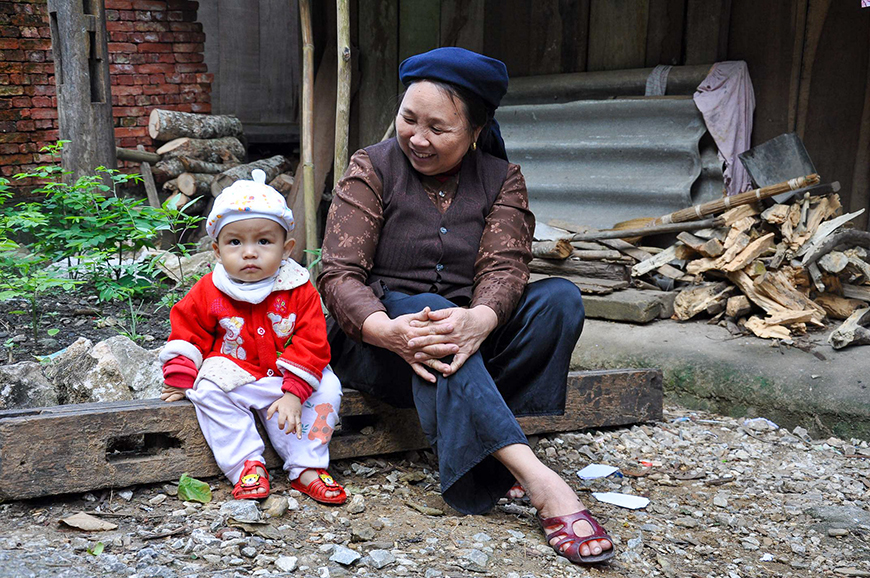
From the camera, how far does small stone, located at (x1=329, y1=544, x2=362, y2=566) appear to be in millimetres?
2045

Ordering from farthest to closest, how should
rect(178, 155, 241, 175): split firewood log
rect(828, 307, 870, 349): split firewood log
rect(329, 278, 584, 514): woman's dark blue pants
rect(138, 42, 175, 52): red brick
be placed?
rect(138, 42, 175, 52): red brick → rect(178, 155, 241, 175): split firewood log → rect(828, 307, 870, 349): split firewood log → rect(329, 278, 584, 514): woman's dark blue pants

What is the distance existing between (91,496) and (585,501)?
1.56 metres

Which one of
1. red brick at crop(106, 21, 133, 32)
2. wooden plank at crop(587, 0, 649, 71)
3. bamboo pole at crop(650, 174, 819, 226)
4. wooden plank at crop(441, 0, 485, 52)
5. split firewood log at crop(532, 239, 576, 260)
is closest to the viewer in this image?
bamboo pole at crop(650, 174, 819, 226)

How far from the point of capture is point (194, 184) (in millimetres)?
7125

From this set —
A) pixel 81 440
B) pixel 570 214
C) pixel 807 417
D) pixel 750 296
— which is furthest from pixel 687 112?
pixel 81 440

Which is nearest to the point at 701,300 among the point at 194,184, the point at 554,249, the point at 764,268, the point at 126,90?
the point at 764,268

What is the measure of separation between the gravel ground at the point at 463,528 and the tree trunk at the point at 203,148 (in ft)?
17.4

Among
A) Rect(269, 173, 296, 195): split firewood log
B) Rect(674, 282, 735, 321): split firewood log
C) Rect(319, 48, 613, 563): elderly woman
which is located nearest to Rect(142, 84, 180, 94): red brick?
Rect(269, 173, 296, 195): split firewood log

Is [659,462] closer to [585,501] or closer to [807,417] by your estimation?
[585,501]

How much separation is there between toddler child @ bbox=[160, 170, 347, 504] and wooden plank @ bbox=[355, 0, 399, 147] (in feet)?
12.9

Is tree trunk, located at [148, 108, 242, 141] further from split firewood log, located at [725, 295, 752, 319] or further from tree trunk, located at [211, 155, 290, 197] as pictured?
split firewood log, located at [725, 295, 752, 319]

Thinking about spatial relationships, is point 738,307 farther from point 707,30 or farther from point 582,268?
point 707,30

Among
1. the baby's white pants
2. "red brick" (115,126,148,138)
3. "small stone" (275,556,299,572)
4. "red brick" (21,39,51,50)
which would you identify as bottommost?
"small stone" (275,556,299,572)

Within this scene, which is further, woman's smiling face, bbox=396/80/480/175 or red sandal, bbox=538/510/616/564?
woman's smiling face, bbox=396/80/480/175
